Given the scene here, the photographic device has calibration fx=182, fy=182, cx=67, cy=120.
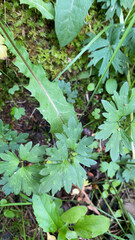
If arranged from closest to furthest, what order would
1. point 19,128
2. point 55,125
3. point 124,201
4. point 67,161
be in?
1. point 67,161
2. point 55,125
3. point 19,128
4. point 124,201

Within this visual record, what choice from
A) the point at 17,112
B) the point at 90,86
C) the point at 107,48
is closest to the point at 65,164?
the point at 17,112

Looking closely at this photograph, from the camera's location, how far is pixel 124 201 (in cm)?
237

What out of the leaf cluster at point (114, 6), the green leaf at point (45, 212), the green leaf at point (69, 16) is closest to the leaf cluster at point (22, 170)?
the green leaf at point (45, 212)

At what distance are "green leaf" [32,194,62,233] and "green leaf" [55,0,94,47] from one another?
1.57 meters

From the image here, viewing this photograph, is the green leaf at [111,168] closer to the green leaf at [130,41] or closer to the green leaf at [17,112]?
the green leaf at [17,112]

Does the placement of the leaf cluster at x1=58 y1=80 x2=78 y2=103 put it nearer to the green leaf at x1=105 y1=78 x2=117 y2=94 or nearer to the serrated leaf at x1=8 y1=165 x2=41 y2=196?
the green leaf at x1=105 y1=78 x2=117 y2=94

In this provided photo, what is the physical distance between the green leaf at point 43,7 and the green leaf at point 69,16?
86 mm

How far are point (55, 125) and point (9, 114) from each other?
0.61 m

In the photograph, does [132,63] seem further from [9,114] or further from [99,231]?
[99,231]

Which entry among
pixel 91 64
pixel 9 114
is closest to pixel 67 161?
pixel 9 114

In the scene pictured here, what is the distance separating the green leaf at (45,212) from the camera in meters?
1.66

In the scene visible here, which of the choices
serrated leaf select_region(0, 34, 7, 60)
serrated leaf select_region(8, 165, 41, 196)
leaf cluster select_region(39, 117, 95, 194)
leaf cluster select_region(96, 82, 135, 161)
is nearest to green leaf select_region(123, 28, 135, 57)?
leaf cluster select_region(96, 82, 135, 161)

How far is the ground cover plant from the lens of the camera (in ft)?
5.22

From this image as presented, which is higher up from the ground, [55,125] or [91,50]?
[91,50]
